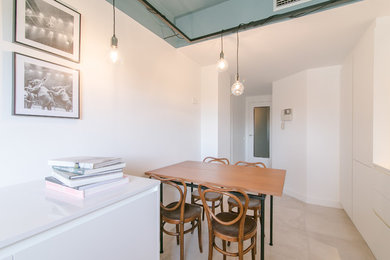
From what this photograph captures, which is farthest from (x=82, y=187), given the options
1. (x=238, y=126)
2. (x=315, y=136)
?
(x=238, y=126)

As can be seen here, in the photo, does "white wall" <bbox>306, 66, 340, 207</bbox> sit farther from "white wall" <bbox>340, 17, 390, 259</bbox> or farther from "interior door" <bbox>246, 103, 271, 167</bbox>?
"interior door" <bbox>246, 103, 271, 167</bbox>

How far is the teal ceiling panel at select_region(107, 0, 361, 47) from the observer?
1.73 meters

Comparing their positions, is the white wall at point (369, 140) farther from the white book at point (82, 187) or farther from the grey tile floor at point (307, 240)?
the white book at point (82, 187)

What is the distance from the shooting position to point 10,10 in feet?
3.50

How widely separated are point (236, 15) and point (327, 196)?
10.5 ft

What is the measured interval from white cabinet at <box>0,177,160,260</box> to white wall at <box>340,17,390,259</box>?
2.01 meters

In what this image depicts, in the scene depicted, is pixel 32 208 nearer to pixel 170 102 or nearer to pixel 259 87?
pixel 170 102

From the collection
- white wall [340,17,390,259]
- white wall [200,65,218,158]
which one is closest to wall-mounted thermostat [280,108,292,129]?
white wall [340,17,390,259]

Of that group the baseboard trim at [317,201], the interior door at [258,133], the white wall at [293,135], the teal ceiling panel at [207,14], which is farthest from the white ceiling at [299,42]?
the interior door at [258,133]

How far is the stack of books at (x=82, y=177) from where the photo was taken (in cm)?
93

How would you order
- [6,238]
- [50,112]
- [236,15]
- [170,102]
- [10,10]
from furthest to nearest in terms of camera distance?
[170,102] → [236,15] → [50,112] → [10,10] → [6,238]

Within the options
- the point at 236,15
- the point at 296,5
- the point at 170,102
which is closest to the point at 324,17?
the point at 296,5

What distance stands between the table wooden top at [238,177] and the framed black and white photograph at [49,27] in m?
1.27

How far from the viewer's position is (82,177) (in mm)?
954
